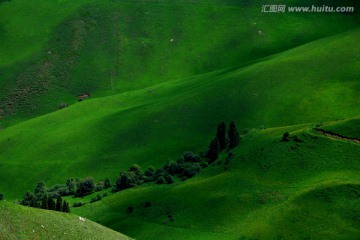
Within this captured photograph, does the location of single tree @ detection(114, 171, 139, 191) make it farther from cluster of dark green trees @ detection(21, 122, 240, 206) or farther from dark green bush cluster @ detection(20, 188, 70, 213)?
dark green bush cluster @ detection(20, 188, 70, 213)

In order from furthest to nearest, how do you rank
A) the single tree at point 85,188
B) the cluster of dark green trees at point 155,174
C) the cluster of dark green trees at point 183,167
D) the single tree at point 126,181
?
the single tree at point 85,188 → the single tree at point 126,181 → the cluster of dark green trees at point 155,174 → the cluster of dark green trees at point 183,167

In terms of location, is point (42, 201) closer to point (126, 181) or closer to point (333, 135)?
point (126, 181)

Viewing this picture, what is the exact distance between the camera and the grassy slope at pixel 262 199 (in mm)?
118500

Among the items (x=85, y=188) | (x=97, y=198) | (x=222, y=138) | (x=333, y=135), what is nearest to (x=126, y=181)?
(x=97, y=198)

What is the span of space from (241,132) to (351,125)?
55463mm

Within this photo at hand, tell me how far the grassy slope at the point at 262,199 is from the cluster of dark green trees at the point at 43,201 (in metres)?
11.9

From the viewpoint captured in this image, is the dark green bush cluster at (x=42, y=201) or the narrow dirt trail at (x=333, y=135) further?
the narrow dirt trail at (x=333, y=135)

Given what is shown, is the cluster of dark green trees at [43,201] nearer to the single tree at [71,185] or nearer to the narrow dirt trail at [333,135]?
the single tree at [71,185]

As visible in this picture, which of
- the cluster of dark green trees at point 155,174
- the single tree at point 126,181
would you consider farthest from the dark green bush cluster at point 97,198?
the single tree at point 126,181

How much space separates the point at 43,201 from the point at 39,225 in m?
50.6

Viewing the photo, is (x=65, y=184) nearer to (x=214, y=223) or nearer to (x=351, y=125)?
(x=214, y=223)

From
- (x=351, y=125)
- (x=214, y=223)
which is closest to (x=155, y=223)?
(x=214, y=223)

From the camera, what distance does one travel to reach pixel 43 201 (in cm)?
13838

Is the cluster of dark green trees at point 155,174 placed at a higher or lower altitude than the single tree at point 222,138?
lower
